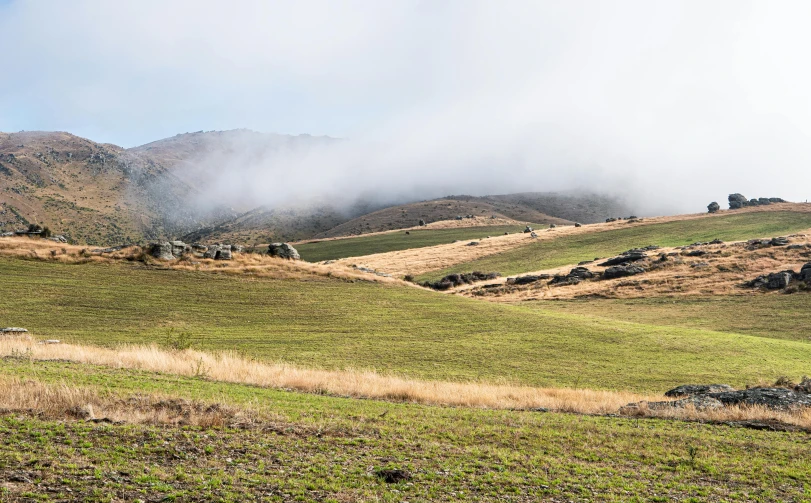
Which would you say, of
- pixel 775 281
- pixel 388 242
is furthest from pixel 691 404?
pixel 388 242

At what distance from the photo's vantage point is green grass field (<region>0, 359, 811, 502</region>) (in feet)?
29.6

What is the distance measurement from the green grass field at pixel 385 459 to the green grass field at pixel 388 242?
11481cm

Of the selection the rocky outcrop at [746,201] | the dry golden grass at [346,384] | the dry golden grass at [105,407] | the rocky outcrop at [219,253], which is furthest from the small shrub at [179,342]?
the rocky outcrop at [746,201]

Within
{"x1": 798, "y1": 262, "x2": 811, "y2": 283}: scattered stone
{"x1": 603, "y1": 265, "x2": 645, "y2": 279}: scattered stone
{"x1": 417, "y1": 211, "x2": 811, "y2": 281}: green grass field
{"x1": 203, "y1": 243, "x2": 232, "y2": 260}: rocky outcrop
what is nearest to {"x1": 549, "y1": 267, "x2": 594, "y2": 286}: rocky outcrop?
{"x1": 603, "y1": 265, "x2": 645, "y2": 279}: scattered stone

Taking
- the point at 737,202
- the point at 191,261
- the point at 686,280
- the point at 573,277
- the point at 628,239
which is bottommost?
the point at 686,280

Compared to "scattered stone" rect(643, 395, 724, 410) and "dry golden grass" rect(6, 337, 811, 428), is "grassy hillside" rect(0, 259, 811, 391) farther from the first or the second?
"scattered stone" rect(643, 395, 724, 410)

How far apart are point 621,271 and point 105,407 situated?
233 feet

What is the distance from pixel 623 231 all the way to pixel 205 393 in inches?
4702

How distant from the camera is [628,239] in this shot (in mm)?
114625

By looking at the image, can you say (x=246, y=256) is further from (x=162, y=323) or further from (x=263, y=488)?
(x=263, y=488)

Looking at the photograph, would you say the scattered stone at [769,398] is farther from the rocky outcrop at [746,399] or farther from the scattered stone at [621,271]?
the scattered stone at [621,271]

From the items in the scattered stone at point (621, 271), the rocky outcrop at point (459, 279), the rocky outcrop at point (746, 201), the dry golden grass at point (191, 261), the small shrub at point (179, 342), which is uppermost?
the rocky outcrop at point (746, 201)

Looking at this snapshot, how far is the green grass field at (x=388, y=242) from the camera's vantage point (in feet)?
449

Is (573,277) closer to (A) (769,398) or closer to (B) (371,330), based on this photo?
(B) (371,330)
